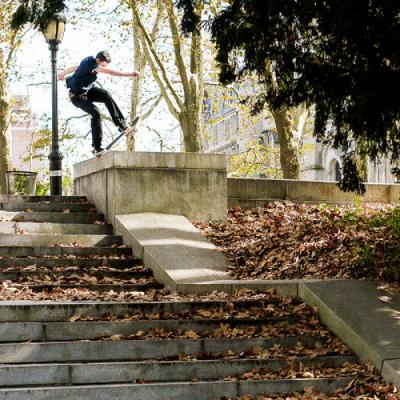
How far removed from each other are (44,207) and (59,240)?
1.91m

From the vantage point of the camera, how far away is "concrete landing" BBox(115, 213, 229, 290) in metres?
9.25

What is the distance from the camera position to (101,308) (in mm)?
7441

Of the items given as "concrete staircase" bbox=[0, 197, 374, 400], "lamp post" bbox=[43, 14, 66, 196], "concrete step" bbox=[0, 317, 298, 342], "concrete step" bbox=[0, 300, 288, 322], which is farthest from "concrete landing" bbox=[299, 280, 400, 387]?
"lamp post" bbox=[43, 14, 66, 196]

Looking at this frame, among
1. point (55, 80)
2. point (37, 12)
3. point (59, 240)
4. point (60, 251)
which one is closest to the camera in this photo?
point (37, 12)

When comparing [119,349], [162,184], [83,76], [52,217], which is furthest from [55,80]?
[119,349]

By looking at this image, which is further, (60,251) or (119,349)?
(60,251)

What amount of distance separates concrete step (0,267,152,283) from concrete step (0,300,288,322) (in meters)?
1.36

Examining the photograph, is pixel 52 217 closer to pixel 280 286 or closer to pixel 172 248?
pixel 172 248

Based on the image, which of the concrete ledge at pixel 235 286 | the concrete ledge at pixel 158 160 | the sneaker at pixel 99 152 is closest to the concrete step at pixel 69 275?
the concrete ledge at pixel 235 286

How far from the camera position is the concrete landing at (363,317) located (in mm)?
6617

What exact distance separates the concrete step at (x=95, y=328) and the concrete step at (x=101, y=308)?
23 centimetres

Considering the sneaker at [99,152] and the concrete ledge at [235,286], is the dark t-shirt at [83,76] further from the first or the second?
the concrete ledge at [235,286]

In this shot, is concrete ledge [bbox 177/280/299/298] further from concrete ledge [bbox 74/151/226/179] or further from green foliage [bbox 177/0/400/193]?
concrete ledge [bbox 74/151/226/179]

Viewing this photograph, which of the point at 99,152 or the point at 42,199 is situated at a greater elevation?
the point at 99,152
